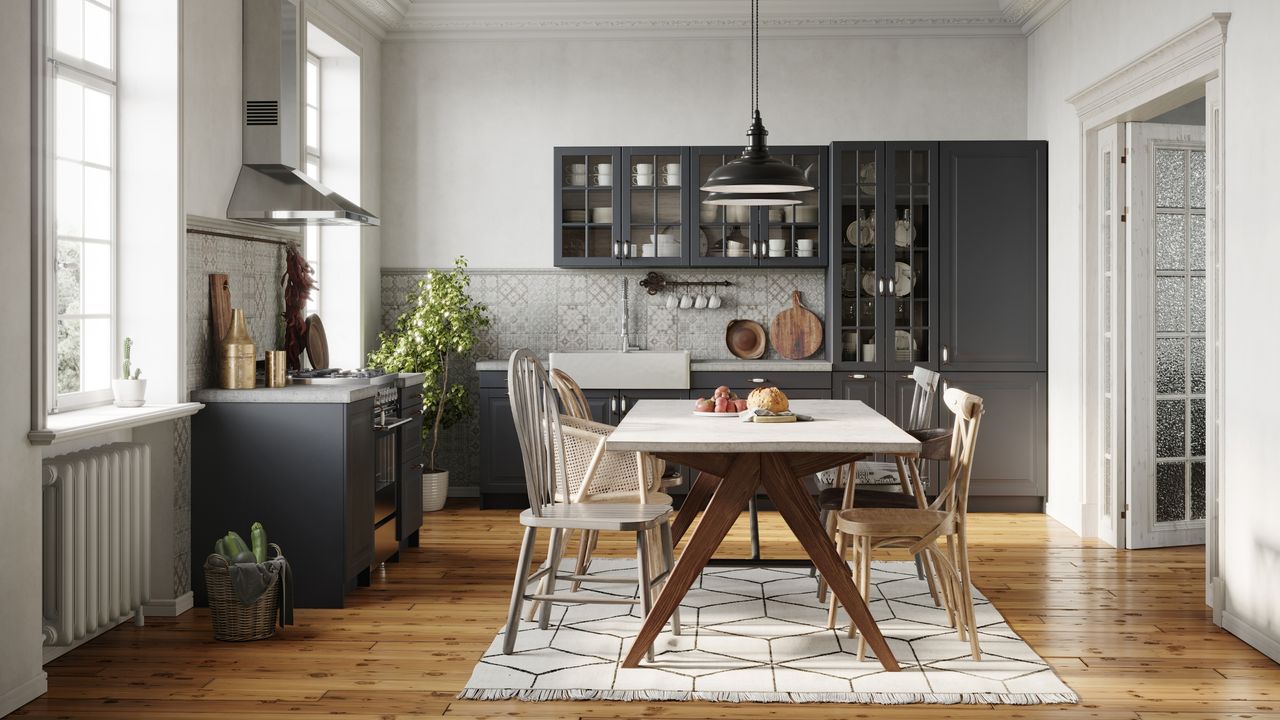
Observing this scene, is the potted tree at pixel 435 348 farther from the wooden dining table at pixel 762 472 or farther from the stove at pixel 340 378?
the wooden dining table at pixel 762 472

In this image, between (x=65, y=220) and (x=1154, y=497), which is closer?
(x=65, y=220)

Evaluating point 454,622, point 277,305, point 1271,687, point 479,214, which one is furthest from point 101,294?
point 1271,687

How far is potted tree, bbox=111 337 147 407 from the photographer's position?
13.1ft

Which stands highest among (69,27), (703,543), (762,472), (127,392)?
(69,27)

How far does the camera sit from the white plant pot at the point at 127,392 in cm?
401

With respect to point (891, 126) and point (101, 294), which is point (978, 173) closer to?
point (891, 126)

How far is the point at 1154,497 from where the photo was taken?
5496 millimetres

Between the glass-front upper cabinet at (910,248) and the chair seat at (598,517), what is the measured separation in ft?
10.3

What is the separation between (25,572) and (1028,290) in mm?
5306

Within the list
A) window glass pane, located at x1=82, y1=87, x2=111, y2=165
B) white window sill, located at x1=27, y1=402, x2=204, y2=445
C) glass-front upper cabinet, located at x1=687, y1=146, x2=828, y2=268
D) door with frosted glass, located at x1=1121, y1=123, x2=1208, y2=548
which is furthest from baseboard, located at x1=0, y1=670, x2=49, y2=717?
door with frosted glass, located at x1=1121, y1=123, x2=1208, y2=548

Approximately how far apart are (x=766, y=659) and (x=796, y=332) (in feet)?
11.6

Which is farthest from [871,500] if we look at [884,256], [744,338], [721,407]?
[744,338]

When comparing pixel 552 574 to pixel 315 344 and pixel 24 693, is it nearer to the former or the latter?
pixel 24 693

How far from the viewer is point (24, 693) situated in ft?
10.7
